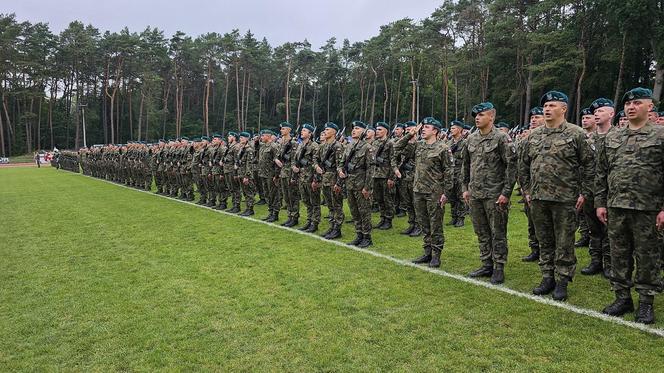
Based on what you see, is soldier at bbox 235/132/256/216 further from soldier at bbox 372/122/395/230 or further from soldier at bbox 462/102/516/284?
soldier at bbox 462/102/516/284

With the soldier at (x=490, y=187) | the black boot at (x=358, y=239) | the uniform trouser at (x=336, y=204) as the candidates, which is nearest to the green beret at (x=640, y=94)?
the soldier at (x=490, y=187)

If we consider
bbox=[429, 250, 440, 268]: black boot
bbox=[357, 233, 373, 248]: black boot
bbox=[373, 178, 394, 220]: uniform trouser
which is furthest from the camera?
bbox=[373, 178, 394, 220]: uniform trouser

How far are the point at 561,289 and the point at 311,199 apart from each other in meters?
5.13

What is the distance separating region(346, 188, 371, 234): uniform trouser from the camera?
7684 millimetres

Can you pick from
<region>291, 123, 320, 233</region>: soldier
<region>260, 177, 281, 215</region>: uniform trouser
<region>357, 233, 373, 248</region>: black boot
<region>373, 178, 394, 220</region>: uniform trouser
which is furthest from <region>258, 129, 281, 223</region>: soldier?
<region>357, 233, 373, 248</region>: black boot

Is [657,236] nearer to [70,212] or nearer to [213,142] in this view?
[213,142]

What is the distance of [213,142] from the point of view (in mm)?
13180

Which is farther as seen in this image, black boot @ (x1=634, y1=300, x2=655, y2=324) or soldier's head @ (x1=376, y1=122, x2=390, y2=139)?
soldier's head @ (x1=376, y1=122, x2=390, y2=139)

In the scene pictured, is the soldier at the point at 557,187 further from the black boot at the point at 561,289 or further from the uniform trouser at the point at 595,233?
the uniform trouser at the point at 595,233

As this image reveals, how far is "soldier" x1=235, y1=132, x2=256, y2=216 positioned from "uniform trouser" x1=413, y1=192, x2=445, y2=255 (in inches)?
233

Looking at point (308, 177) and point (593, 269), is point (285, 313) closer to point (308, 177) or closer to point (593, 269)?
point (593, 269)

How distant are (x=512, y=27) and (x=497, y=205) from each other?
1294 inches

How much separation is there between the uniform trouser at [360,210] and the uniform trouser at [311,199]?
43.1 inches

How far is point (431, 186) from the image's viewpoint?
6324 mm
